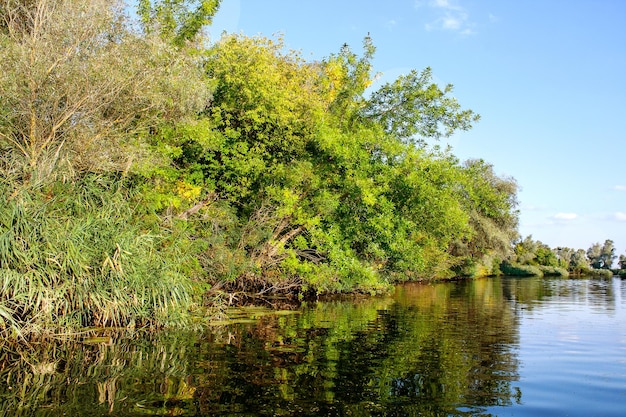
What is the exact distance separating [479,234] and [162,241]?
4489cm

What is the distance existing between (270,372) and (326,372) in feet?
3.87

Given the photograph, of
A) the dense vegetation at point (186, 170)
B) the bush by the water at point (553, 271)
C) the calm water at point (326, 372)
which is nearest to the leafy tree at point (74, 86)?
the dense vegetation at point (186, 170)

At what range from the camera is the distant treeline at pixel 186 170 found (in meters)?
14.7

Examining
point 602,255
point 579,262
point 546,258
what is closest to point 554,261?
point 546,258

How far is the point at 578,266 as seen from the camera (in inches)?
3127

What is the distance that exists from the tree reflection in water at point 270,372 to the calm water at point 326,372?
0.10 ft

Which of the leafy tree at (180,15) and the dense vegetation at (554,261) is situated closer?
the leafy tree at (180,15)

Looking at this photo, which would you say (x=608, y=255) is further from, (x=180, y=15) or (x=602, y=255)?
(x=180, y=15)

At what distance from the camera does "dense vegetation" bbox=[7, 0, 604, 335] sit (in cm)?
1472

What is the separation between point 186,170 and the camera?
79.7 feet

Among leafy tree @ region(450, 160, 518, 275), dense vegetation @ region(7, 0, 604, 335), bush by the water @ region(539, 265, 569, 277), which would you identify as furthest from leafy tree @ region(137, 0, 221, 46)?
bush by the water @ region(539, 265, 569, 277)

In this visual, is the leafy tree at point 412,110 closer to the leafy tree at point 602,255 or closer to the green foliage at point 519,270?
the green foliage at point 519,270

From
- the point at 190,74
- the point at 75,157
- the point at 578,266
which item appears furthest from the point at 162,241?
the point at 578,266

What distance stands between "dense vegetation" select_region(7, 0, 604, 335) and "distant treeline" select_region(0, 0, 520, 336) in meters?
0.08
